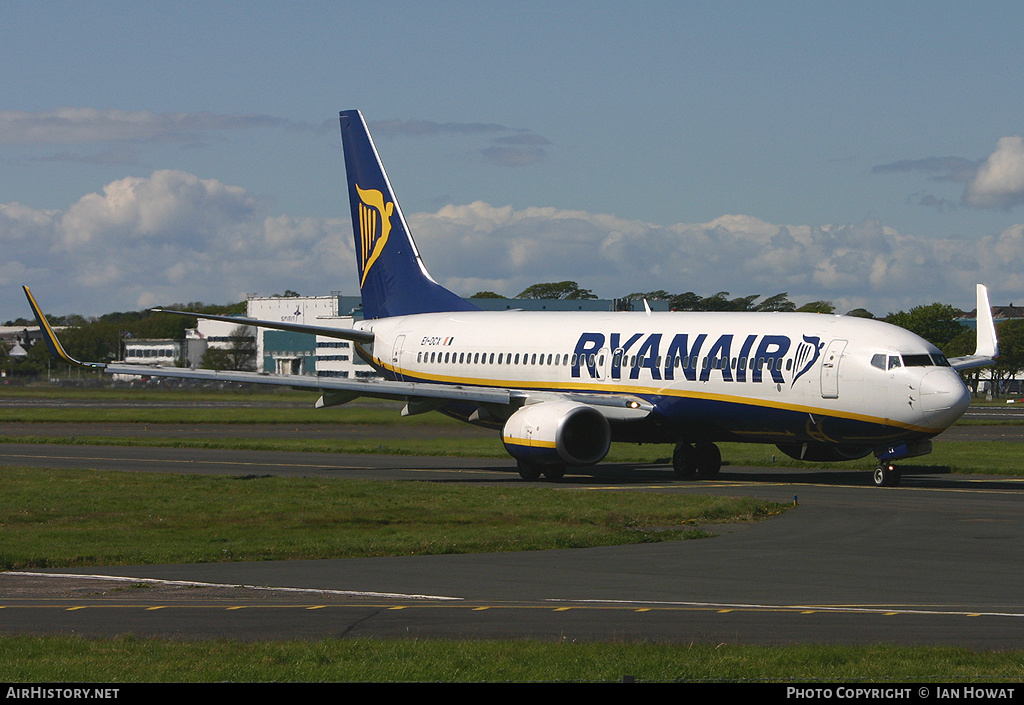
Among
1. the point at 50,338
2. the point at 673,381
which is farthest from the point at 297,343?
the point at 673,381

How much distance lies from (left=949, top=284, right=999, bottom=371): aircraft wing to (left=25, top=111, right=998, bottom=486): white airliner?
68mm

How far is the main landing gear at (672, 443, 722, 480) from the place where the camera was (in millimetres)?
37938

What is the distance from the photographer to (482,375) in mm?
42312

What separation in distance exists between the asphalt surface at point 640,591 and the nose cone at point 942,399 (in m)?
3.99

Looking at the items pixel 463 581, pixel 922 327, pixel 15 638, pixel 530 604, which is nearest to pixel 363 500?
pixel 463 581

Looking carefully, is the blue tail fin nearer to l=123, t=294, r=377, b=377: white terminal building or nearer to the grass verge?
the grass verge

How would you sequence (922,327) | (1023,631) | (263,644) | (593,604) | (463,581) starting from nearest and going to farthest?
(263,644)
(1023,631)
(593,604)
(463,581)
(922,327)

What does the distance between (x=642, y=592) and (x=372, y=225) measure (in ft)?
109

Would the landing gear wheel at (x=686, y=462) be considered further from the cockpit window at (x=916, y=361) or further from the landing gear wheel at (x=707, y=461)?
the cockpit window at (x=916, y=361)
